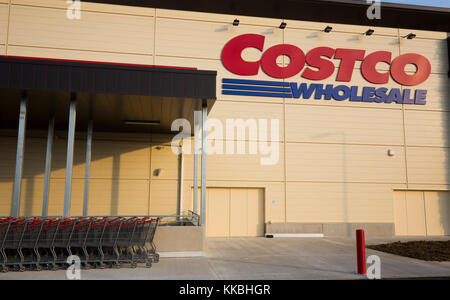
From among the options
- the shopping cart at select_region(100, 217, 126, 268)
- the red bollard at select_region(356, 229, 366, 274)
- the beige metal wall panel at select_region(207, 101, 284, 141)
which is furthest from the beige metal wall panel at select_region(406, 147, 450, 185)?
the shopping cart at select_region(100, 217, 126, 268)

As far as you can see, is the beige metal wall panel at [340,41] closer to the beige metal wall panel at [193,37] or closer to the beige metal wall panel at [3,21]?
the beige metal wall panel at [193,37]

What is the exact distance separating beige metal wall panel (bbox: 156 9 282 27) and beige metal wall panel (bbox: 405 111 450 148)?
7.69 m

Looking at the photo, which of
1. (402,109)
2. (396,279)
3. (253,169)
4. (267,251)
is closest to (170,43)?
(253,169)

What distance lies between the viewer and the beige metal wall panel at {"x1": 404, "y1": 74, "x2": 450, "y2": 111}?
55.3 ft

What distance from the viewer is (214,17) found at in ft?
A: 51.3

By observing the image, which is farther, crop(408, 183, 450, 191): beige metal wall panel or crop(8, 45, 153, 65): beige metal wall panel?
crop(408, 183, 450, 191): beige metal wall panel

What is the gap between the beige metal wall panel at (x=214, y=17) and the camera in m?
15.3

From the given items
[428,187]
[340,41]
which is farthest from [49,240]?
[428,187]

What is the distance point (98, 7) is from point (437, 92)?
15.9 metres

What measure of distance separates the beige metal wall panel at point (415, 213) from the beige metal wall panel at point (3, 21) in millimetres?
18540

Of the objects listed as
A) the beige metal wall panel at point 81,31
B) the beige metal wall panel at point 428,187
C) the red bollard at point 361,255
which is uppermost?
the beige metal wall panel at point 81,31

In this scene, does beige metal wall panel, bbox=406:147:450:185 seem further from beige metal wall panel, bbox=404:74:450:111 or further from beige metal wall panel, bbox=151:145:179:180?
beige metal wall panel, bbox=151:145:179:180

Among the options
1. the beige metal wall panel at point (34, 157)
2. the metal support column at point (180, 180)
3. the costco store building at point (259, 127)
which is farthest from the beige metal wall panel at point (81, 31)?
the metal support column at point (180, 180)

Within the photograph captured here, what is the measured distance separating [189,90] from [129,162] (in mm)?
6316
